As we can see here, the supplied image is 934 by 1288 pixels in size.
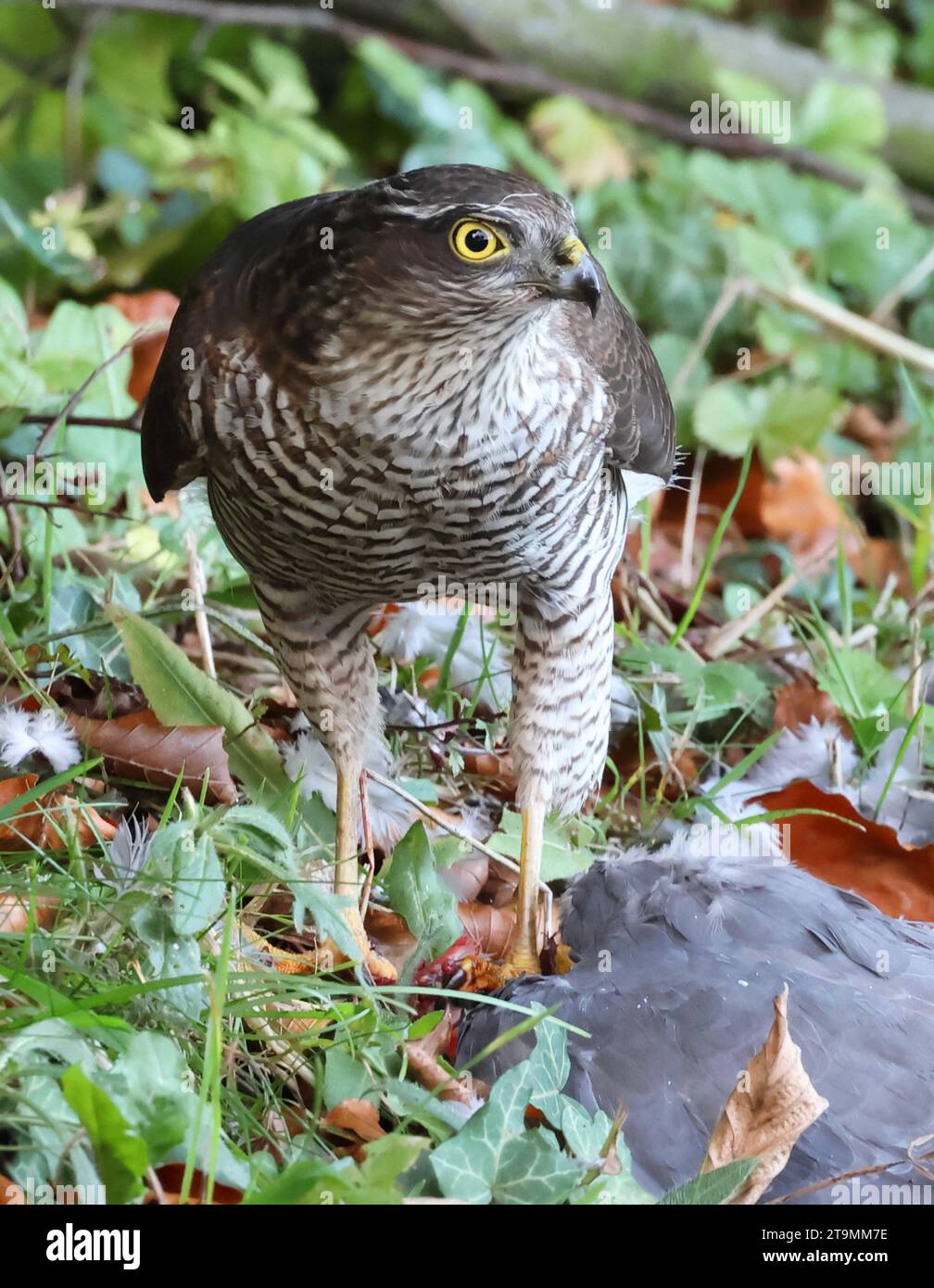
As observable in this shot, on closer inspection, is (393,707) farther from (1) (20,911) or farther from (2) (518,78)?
(2) (518,78)

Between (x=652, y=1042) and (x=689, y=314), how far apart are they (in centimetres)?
425

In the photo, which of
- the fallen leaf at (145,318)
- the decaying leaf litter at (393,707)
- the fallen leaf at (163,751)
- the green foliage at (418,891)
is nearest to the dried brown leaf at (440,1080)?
the decaying leaf litter at (393,707)

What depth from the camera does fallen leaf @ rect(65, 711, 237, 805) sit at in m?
3.12

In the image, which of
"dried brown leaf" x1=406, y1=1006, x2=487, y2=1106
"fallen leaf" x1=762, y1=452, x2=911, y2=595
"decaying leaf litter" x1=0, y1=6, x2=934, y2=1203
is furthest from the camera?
"fallen leaf" x1=762, y1=452, x2=911, y2=595

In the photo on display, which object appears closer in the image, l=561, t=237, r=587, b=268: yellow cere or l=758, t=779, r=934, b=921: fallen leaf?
l=561, t=237, r=587, b=268: yellow cere

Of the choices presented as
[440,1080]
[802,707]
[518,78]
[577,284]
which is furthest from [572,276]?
[518,78]

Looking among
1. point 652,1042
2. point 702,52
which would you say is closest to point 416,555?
point 652,1042

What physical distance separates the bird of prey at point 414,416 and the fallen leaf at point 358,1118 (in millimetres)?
830

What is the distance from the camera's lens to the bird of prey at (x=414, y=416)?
2.54 meters

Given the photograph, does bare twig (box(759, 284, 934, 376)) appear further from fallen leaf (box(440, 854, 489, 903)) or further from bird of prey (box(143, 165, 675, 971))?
fallen leaf (box(440, 854, 489, 903))

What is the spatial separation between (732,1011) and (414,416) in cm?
115

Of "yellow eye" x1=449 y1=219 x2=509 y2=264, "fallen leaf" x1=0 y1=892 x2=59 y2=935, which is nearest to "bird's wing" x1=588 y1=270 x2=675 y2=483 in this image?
"yellow eye" x1=449 y1=219 x2=509 y2=264

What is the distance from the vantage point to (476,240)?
2.49m

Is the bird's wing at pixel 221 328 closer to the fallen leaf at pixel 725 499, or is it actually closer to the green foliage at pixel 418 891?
the green foliage at pixel 418 891
